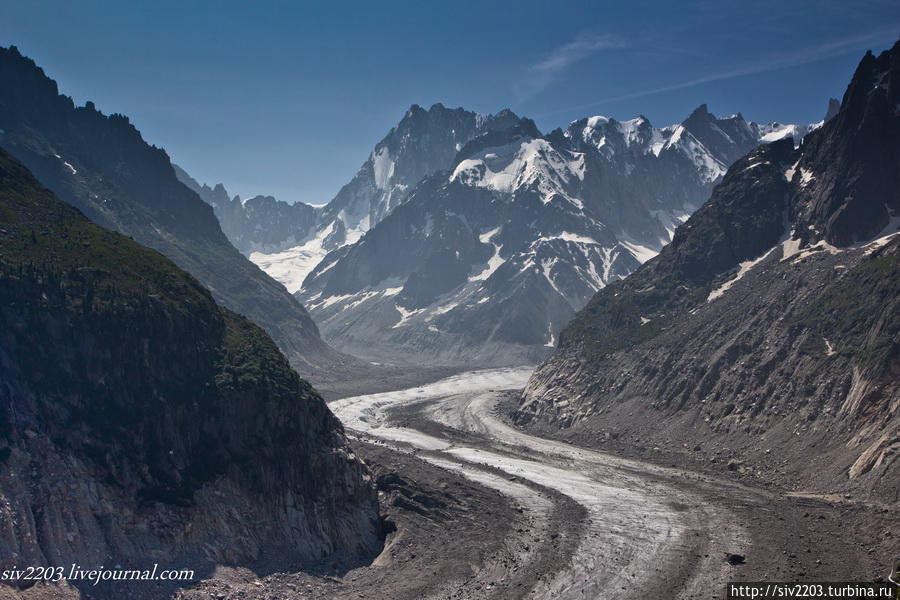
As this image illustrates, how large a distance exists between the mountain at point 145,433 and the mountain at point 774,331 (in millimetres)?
60505

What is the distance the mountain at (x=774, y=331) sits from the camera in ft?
307

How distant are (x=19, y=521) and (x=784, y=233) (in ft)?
487

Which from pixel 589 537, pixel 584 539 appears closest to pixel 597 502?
pixel 589 537

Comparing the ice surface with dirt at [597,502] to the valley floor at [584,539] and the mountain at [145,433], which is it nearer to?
the valley floor at [584,539]

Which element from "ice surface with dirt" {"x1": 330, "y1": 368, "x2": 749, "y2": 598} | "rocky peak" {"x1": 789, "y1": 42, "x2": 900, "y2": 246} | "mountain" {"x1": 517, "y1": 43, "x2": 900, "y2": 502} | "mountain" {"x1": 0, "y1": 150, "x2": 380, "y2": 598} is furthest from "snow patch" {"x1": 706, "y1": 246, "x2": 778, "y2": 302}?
"mountain" {"x1": 0, "y1": 150, "x2": 380, "y2": 598}

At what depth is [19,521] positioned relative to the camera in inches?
2096

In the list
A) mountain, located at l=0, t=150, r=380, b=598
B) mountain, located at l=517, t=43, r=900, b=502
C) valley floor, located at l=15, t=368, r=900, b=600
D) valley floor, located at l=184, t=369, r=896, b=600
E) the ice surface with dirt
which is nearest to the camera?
mountain, located at l=0, t=150, r=380, b=598

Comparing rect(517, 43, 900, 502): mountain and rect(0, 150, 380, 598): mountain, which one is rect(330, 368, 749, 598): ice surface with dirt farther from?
rect(0, 150, 380, 598): mountain

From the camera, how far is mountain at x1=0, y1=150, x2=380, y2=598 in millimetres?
57812

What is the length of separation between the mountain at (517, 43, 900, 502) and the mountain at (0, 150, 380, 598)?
60505 mm

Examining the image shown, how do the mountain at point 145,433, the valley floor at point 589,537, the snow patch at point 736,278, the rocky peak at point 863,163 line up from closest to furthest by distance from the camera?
the mountain at point 145,433 → the valley floor at point 589,537 → the rocky peak at point 863,163 → the snow patch at point 736,278

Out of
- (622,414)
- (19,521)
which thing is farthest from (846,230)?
(19,521)

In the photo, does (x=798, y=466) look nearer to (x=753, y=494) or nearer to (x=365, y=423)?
(x=753, y=494)


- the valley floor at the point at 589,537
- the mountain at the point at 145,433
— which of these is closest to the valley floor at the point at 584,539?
the valley floor at the point at 589,537
